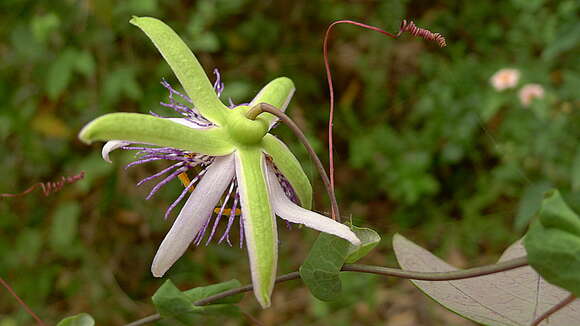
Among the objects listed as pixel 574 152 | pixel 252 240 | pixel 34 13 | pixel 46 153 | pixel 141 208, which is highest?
pixel 252 240

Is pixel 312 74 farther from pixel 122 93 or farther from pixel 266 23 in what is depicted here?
pixel 122 93

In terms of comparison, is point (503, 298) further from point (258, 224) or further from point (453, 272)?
point (258, 224)

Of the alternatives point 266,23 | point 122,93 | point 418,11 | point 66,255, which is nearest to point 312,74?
point 266,23

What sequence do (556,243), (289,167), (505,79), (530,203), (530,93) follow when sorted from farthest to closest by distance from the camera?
(505,79)
(530,93)
(530,203)
(289,167)
(556,243)

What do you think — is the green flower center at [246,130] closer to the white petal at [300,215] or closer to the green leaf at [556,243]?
the white petal at [300,215]

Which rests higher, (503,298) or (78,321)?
(503,298)

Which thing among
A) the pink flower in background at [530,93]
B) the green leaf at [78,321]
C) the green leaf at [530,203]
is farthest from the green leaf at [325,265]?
the pink flower in background at [530,93]

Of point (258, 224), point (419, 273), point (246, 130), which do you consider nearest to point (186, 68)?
point (246, 130)

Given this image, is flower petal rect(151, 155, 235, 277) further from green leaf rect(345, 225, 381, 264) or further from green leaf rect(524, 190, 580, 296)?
green leaf rect(524, 190, 580, 296)
